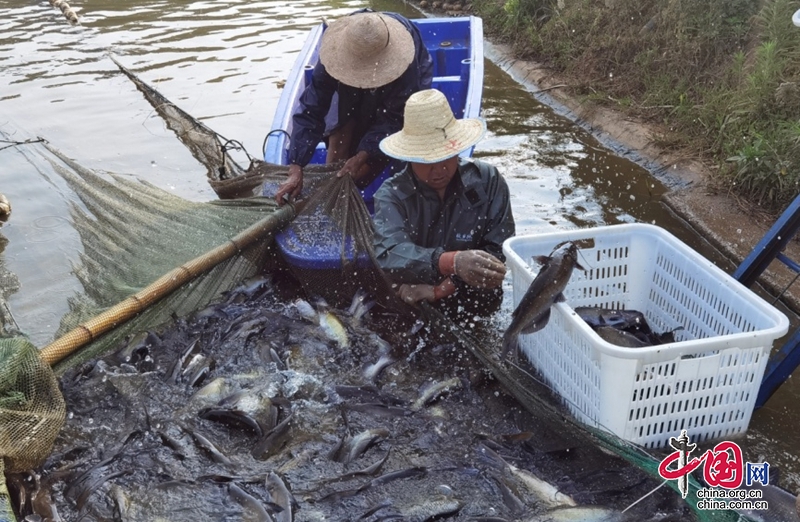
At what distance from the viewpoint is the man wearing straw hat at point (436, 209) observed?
4.53 metres

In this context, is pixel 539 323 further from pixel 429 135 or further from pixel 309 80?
pixel 309 80

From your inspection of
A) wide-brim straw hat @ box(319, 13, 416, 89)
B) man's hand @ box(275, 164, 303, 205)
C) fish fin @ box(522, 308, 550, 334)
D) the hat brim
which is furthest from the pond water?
wide-brim straw hat @ box(319, 13, 416, 89)

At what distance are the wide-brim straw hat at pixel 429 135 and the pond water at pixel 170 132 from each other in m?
1.51

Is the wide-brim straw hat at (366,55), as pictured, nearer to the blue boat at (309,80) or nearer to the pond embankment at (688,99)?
the blue boat at (309,80)

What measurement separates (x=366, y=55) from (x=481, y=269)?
7.87 feet

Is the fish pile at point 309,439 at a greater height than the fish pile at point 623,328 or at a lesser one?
lesser

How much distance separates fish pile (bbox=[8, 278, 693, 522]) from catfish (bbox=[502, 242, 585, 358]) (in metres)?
0.55

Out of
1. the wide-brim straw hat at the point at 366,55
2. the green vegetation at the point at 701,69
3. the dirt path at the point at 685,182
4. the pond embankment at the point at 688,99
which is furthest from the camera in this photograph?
the green vegetation at the point at 701,69

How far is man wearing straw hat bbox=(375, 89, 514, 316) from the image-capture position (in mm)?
4527

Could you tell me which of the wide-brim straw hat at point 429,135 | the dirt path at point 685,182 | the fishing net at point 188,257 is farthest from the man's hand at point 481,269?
the dirt path at point 685,182

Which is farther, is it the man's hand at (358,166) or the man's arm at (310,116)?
the man's arm at (310,116)

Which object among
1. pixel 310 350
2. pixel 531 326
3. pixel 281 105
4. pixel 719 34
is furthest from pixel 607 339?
pixel 719 34

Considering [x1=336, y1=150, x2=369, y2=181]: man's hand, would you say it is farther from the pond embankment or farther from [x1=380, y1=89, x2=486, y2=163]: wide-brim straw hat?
the pond embankment

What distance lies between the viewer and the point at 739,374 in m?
3.40
